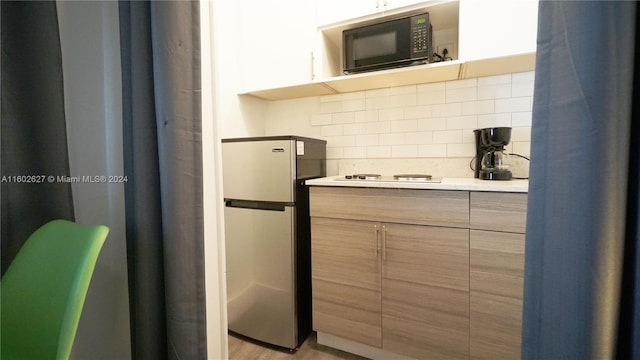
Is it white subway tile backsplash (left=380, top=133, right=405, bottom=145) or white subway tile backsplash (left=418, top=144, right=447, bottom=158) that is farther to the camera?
white subway tile backsplash (left=380, top=133, right=405, bottom=145)

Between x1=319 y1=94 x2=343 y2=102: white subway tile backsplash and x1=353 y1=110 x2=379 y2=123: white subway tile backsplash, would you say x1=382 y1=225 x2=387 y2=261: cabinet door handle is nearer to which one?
x1=353 y1=110 x2=379 y2=123: white subway tile backsplash

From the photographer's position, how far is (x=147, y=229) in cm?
87

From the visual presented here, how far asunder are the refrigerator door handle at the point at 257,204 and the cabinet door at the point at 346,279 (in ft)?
0.72

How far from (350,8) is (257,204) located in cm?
135

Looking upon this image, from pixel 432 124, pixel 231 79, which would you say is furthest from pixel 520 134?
pixel 231 79

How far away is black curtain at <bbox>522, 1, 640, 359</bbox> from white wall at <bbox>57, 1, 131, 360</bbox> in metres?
1.35

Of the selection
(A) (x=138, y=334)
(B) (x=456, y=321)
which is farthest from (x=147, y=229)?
(B) (x=456, y=321)

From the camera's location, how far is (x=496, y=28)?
4.44ft

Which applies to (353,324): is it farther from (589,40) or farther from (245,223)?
(589,40)

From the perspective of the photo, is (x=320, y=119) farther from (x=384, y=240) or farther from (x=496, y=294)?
(x=496, y=294)

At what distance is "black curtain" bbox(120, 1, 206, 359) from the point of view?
2.67ft

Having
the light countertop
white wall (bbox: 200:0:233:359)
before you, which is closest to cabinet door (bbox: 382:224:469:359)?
the light countertop

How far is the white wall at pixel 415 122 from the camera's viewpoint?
1.61 metres

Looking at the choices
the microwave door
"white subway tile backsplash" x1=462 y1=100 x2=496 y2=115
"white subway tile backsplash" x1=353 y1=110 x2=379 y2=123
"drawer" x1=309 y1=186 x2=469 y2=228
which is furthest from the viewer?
"white subway tile backsplash" x1=353 y1=110 x2=379 y2=123
